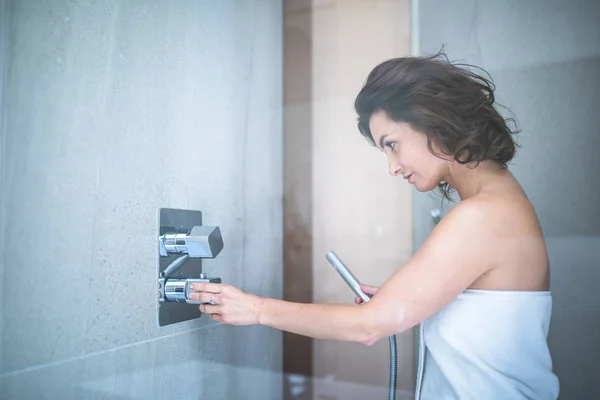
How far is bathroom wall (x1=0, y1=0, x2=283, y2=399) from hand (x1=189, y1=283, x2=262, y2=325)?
0.09 metres

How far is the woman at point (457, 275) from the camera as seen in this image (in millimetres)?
709

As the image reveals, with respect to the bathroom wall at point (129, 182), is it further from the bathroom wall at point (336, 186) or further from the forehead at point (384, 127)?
the forehead at point (384, 127)

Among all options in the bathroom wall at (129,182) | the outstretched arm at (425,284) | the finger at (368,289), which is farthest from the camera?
the finger at (368,289)

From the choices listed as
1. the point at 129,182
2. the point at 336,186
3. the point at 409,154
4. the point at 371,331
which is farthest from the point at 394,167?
the point at 129,182

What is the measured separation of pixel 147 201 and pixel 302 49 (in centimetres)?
50

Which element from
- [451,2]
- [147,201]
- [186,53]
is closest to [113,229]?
[147,201]

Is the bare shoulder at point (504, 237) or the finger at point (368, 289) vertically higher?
the bare shoulder at point (504, 237)

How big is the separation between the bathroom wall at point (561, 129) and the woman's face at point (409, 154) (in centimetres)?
18

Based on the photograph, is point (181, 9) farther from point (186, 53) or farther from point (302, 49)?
point (302, 49)

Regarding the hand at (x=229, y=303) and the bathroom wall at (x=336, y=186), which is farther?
the bathroom wall at (x=336, y=186)

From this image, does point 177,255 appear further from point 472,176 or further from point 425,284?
point 472,176

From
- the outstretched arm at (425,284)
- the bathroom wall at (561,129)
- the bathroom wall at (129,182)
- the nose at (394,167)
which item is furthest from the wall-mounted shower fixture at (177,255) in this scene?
Result: the bathroom wall at (561,129)

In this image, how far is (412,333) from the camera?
0.97m

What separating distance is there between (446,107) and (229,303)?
0.47 m
